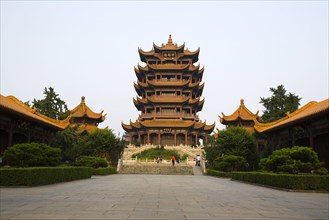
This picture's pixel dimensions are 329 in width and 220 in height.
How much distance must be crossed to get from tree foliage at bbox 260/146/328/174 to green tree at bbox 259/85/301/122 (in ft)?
58.0

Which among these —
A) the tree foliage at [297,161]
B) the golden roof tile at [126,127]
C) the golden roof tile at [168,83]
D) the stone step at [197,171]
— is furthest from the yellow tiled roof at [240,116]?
the tree foliage at [297,161]

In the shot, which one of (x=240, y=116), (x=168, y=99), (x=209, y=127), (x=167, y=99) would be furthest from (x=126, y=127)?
(x=240, y=116)

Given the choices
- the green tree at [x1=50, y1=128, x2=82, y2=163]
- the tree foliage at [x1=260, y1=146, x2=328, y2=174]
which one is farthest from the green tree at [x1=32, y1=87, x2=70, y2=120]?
the tree foliage at [x1=260, y1=146, x2=328, y2=174]

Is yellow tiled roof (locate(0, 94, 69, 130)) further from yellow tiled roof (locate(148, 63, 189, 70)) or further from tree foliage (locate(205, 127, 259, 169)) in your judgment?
yellow tiled roof (locate(148, 63, 189, 70))

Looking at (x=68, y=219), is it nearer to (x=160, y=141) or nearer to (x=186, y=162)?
(x=186, y=162)

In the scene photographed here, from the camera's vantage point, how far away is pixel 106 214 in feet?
24.1

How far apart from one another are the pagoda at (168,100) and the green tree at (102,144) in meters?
11.7

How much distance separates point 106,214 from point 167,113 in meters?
44.8

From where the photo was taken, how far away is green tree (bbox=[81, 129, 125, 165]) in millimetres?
35025

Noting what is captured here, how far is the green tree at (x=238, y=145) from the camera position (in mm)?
30266

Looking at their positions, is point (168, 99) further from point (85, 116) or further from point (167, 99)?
point (85, 116)

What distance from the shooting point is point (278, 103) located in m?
34.9

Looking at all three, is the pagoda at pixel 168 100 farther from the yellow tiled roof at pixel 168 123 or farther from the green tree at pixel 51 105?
the green tree at pixel 51 105

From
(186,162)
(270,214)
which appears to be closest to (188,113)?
(186,162)
